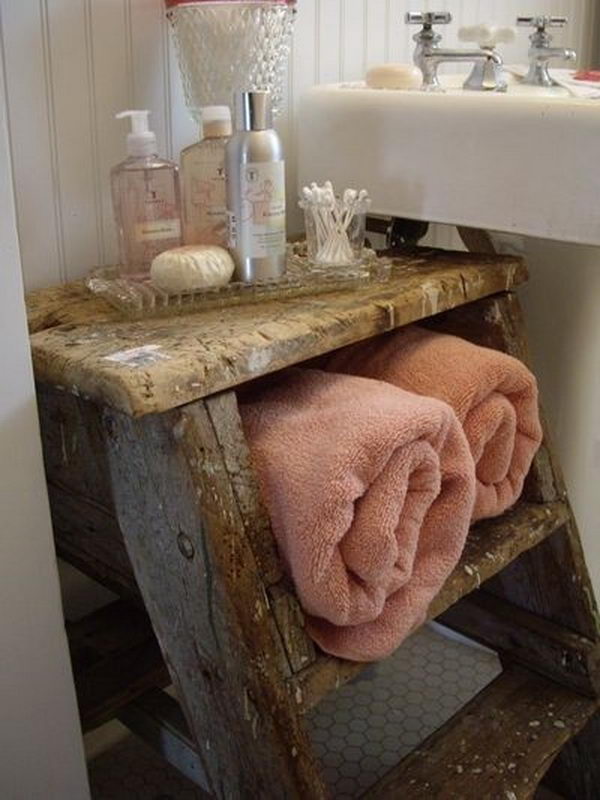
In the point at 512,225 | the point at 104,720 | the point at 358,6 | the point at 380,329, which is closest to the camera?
the point at 380,329

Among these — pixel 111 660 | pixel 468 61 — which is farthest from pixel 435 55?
pixel 111 660

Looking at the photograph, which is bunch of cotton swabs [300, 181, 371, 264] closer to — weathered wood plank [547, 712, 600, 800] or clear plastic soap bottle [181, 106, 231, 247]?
clear plastic soap bottle [181, 106, 231, 247]

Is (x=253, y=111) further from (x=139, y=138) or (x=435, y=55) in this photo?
(x=435, y=55)

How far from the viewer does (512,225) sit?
3.08ft

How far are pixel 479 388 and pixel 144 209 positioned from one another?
0.39 m

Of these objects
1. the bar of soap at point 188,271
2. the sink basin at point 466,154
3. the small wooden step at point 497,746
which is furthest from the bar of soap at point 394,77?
the small wooden step at point 497,746

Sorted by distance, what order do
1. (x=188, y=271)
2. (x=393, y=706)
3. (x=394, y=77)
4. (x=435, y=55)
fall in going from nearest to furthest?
(x=188, y=271), (x=394, y=77), (x=435, y=55), (x=393, y=706)

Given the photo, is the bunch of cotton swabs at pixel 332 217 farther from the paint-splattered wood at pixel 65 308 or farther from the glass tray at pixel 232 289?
the paint-splattered wood at pixel 65 308

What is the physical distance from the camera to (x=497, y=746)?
99cm

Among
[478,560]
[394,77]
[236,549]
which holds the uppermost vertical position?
[394,77]

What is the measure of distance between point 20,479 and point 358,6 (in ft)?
2.93

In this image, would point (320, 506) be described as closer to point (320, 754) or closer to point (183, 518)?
point (183, 518)

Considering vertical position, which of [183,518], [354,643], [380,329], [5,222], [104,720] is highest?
[5,222]

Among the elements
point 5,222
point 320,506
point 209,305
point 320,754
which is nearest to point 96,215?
point 209,305
